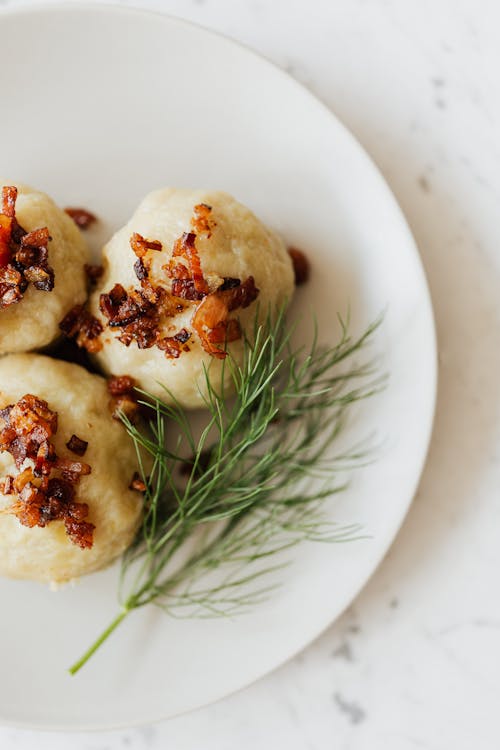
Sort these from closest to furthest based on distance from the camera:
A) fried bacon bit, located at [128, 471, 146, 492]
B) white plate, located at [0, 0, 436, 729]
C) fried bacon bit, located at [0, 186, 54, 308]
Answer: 1. fried bacon bit, located at [0, 186, 54, 308]
2. fried bacon bit, located at [128, 471, 146, 492]
3. white plate, located at [0, 0, 436, 729]

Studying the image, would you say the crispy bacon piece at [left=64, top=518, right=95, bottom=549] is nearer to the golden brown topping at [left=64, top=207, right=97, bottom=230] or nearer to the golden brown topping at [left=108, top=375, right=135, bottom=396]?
the golden brown topping at [left=108, top=375, right=135, bottom=396]

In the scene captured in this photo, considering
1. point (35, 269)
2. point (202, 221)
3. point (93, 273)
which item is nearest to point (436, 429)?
point (202, 221)

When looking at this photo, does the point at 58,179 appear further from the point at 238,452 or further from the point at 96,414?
the point at 238,452

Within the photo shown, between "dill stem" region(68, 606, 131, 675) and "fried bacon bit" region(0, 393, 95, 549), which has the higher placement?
"fried bacon bit" region(0, 393, 95, 549)

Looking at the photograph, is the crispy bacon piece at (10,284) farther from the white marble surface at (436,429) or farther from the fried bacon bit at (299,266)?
the white marble surface at (436,429)

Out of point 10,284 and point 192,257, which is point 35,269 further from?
point 192,257

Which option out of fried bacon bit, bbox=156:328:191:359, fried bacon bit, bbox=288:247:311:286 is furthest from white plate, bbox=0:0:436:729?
fried bacon bit, bbox=156:328:191:359

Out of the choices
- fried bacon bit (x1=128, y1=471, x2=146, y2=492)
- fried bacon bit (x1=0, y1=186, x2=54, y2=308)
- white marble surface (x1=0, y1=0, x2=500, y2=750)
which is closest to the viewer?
fried bacon bit (x1=0, y1=186, x2=54, y2=308)
